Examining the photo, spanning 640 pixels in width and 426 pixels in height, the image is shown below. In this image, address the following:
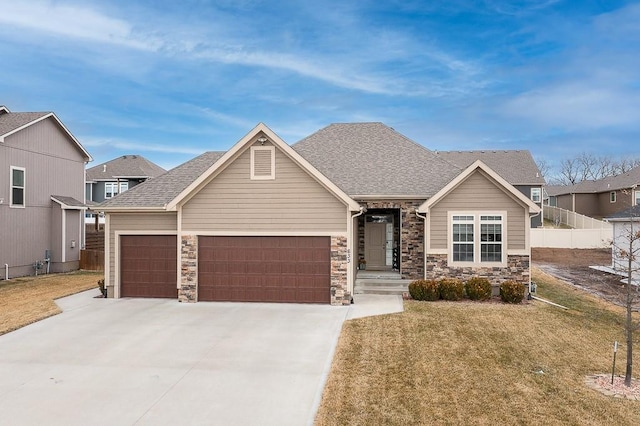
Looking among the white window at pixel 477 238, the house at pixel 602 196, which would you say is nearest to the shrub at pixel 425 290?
the white window at pixel 477 238

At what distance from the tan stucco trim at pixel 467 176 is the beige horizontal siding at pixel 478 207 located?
188 mm

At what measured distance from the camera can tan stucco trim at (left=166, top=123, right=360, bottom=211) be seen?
13.1 meters

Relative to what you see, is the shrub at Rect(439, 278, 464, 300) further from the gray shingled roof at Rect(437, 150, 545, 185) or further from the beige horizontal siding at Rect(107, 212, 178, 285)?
the gray shingled roof at Rect(437, 150, 545, 185)

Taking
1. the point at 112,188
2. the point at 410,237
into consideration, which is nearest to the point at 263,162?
the point at 410,237

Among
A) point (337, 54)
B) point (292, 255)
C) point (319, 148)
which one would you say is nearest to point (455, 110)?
point (337, 54)

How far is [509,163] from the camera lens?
3791 cm

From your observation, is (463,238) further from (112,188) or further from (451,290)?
(112,188)

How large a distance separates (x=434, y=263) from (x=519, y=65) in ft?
53.5

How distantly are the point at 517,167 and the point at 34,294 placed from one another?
36.0m

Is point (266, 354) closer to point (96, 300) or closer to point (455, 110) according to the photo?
point (96, 300)

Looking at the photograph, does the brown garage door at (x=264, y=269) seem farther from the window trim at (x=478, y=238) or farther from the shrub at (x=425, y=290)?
the window trim at (x=478, y=238)

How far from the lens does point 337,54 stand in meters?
21.5

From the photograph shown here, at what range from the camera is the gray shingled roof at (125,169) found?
34.8 metres

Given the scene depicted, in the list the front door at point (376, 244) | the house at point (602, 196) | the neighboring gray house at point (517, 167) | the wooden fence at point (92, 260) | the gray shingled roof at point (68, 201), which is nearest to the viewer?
the front door at point (376, 244)
